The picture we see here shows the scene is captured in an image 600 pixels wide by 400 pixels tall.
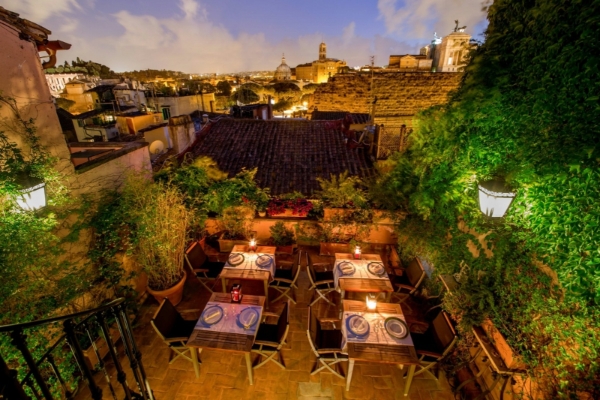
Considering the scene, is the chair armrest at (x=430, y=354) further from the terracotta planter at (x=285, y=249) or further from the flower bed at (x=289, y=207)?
the flower bed at (x=289, y=207)

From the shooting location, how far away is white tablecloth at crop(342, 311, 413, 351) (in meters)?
3.18

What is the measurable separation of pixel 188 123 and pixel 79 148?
421 centimetres

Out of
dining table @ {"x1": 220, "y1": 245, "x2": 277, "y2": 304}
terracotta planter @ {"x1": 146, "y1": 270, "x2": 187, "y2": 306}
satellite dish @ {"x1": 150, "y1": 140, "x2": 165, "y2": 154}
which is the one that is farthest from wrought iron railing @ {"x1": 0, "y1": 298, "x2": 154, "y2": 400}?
satellite dish @ {"x1": 150, "y1": 140, "x2": 165, "y2": 154}

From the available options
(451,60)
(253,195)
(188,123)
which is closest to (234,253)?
(253,195)

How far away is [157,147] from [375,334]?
30.8 feet

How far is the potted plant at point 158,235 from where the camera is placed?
426cm

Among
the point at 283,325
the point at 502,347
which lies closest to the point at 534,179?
the point at 502,347

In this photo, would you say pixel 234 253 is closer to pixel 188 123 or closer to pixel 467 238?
pixel 467 238

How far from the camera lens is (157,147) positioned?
382 inches

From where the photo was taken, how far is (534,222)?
249cm

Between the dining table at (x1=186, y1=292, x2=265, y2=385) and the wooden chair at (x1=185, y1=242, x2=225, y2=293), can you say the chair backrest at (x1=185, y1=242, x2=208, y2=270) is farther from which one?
the dining table at (x1=186, y1=292, x2=265, y2=385)

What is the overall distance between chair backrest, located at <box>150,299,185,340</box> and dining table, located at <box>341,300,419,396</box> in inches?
A: 88.5

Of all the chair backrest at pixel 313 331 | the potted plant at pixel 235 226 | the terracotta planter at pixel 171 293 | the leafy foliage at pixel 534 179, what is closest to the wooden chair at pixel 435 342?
the leafy foliage at pixel 534 179

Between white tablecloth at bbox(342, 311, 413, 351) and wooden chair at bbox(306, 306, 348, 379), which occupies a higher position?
white tablecloth at bbox(342, 311, 413, 351)
